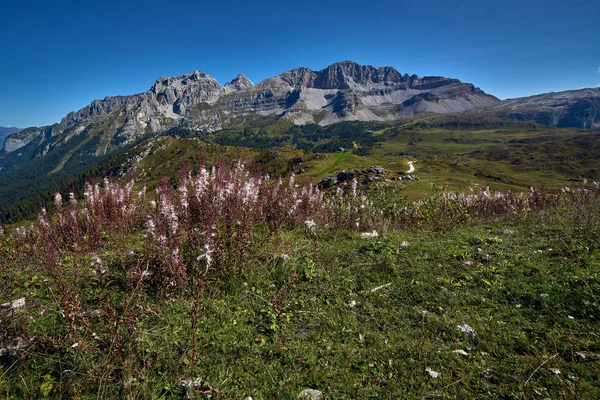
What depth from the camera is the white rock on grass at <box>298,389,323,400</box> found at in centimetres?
379

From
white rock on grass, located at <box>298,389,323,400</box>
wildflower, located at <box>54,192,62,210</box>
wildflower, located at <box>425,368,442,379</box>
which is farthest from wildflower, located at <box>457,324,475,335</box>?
wildflower, located at <box>54,192,62,210</box>

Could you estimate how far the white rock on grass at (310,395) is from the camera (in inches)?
149

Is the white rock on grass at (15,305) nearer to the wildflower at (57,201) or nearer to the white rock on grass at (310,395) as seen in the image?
the wildflower at (57,201)

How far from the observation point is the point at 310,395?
3816mm

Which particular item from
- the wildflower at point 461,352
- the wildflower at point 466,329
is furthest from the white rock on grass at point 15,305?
the wildflower at point 466,329

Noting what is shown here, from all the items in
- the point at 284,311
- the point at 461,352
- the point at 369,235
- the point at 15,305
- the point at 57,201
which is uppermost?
the point at 57,201

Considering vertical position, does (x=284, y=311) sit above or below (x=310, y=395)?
above

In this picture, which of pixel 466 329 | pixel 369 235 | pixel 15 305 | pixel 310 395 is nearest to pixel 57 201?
pixel 15 305

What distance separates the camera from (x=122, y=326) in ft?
15.5

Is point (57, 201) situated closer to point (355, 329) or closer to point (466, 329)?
point (355, 329)

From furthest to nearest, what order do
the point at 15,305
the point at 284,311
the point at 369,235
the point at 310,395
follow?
the point at 369,235 < the point at 284,311 < the point at 15,305 < the point at 310,395

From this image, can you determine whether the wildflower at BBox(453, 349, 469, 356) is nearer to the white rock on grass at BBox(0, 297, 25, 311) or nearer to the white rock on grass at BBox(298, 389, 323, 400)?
the white rock on grass at BBox(298, 389, 323, 400)

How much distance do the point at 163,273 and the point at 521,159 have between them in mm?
253852

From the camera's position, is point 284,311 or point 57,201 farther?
point 57,201
